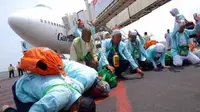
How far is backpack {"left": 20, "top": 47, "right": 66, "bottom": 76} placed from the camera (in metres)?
2.23

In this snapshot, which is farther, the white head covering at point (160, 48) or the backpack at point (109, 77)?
the white head covering at point (160, 48)

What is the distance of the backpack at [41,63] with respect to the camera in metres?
2.23

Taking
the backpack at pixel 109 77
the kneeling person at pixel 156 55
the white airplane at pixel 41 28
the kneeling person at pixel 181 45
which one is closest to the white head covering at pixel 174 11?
the kneeling person at pixel 181 45

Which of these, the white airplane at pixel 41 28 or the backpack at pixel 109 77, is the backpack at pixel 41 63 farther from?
the white airplane at pixel 41 28

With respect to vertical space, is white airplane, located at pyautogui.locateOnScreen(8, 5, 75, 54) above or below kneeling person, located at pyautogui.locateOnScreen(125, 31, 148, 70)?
above

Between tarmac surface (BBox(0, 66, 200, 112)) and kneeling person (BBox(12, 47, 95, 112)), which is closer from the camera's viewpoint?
kneeling person (BBox(12, 47, 95, 112))

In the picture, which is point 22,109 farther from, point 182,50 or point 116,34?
point 182,50

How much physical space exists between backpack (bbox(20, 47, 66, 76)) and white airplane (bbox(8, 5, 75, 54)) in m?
12.1

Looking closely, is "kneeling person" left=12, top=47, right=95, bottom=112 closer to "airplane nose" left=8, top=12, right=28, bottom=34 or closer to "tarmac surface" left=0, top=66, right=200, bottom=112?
"tarmac surface" left=0, top=66, right=200, bottom=112

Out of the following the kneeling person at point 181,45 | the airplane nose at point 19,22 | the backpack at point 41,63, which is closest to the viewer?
the backpack at point 41,63

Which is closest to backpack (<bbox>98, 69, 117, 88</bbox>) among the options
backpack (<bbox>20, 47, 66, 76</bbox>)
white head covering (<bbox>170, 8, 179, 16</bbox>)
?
backpack (<bbox>20, 47, 66, 76</bbox>)

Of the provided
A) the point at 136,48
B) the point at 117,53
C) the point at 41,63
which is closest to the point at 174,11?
the point at 136,48

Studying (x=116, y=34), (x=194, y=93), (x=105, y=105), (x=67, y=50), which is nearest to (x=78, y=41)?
(x=116, y=34)

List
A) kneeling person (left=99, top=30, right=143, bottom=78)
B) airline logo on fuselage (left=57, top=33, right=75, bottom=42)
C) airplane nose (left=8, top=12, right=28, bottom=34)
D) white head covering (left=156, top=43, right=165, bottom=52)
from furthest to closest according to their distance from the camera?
1. airline logo on fuselage (left=57, top=33, right=75, bottom=42)
2. airplane nose (left=8, top=12, right=28, bottom=34)
3. white head covering (left=156, top=43, right=165, bottom=52)
4. kneeling person (left=99, top=30, right=143, bottom=78)
